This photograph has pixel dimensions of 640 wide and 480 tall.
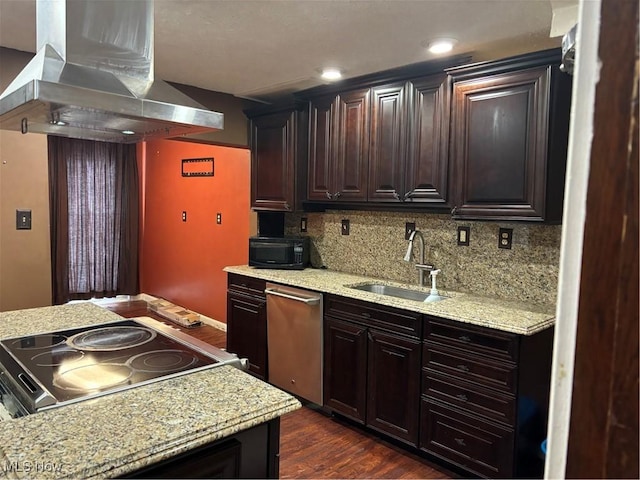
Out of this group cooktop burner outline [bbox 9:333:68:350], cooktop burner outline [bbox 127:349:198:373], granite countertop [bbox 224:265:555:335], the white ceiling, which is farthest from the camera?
granite countertop [bbox 224:265:555:335]

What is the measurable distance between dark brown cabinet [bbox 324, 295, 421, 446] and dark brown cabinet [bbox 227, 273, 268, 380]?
2.28 ft

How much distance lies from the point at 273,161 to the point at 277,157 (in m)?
0.06

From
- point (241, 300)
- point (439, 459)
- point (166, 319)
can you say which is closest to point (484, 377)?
point (439, 459)

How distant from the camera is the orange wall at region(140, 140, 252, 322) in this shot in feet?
16.2

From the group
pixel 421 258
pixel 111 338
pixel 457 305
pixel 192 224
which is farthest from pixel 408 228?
pixel 192 224

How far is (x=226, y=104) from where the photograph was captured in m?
4.18

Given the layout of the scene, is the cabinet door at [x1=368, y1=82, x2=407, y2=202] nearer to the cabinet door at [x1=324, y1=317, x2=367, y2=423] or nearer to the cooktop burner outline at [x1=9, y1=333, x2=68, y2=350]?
the cabinet door at [x1=324, y1=317, x2=367, y2=423]

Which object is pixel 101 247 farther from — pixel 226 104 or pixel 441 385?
pixel 441 385

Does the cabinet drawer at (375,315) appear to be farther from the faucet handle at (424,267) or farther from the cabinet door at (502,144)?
the cabinet door at (502,144)

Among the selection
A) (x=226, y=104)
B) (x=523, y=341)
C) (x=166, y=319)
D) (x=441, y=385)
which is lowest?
(x=166, y=319)

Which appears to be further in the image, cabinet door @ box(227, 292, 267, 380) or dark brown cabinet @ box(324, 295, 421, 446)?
cabinet door @ box(227, 292, 267, 380)

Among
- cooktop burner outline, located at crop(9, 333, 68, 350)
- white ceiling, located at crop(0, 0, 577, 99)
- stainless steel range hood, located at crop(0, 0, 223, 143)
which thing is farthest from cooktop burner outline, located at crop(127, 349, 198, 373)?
white ceiling, located at crop(0, 0, 577, 99)

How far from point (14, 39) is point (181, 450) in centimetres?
279

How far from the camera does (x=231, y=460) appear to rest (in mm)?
1308
